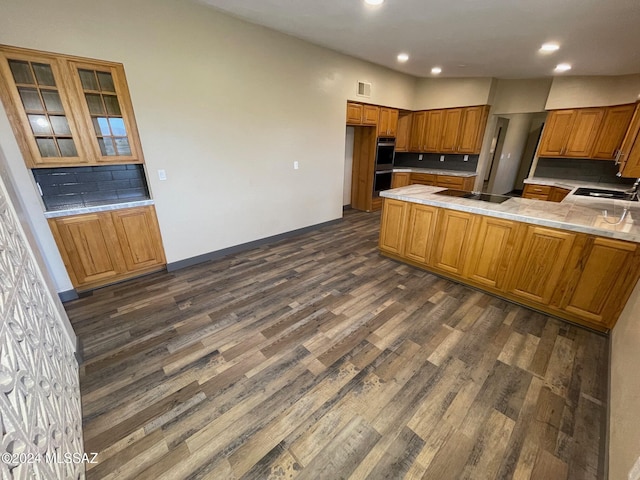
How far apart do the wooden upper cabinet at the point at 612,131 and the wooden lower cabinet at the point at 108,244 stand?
23.2 ft

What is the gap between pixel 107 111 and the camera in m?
2.58

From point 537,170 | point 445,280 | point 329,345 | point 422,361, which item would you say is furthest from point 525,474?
point 537,170

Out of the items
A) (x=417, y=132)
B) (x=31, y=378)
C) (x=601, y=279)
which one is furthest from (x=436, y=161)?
(x=31, y=378)

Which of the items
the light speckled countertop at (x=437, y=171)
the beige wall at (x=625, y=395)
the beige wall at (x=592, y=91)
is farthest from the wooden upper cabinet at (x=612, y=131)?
the beige wall at (x=625, y=395)

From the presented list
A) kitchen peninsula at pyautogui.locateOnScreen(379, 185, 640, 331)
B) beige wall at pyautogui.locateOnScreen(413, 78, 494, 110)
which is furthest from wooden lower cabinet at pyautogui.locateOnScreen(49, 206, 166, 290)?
beige wall at pyautogui.locateOnScreen(413, 78, 494, 110)

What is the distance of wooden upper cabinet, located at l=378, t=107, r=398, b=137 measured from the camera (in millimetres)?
5332

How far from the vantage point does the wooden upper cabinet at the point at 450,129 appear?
18.5 ft

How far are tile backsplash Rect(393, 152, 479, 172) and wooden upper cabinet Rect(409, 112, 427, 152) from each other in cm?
27

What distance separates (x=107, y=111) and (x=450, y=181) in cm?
613

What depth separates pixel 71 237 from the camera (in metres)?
2.62

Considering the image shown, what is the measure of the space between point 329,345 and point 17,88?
3.42 m

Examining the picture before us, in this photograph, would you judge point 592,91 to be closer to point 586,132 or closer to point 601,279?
point 586,132

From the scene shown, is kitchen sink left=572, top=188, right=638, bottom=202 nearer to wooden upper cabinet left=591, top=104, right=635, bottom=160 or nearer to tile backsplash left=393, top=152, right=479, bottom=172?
wooden upper cabinet left=591, top=104, right=635, bottom=160

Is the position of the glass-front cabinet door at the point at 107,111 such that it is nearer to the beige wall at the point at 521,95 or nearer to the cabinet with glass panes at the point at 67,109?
the cabinet with glass panes at the point at 67,109
